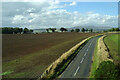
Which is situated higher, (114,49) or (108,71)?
(108,71)

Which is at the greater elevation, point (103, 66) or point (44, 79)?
point (103, 66)

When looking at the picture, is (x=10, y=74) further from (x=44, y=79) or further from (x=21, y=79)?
(x=44, y=79)

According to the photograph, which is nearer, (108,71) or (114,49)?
(108,71)

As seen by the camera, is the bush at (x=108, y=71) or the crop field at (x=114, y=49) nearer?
the bush at (x=108, y=71)

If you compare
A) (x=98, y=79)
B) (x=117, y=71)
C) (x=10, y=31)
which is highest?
(x=10, y=31)

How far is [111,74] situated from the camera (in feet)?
31.7

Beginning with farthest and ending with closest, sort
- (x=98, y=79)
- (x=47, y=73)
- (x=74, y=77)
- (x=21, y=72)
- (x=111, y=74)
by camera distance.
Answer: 1. (x=21, y=72)
2. (x=47, y=73)
3. (x=74, y=77)
4. (x=98, y=79)
5. (x=111, y=74)

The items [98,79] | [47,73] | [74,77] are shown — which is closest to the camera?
[98,79]

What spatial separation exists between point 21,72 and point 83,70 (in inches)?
368

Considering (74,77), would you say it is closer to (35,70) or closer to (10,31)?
(35,70)

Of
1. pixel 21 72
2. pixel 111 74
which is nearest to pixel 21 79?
pixel 21 72

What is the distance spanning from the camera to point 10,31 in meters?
143

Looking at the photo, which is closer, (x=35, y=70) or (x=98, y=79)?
(x=98, y=79)

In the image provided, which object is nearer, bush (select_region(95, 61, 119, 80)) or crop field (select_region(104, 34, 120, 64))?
bush (select_region(95, 61, 119, 80))
